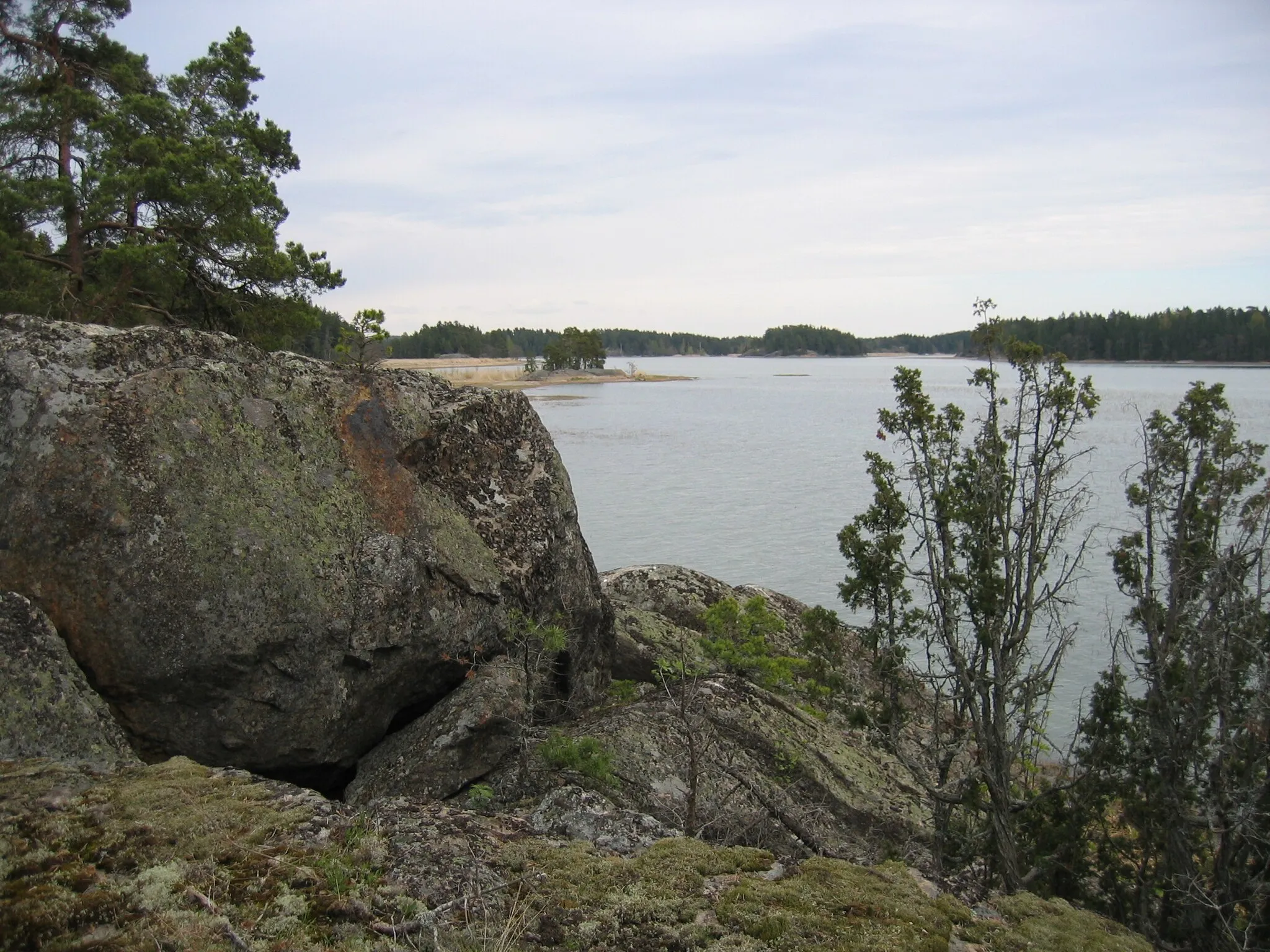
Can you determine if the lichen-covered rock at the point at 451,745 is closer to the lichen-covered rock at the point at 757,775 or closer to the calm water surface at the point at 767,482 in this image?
the lichen-covered rock at the point at 757,775

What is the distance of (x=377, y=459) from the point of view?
699 cm

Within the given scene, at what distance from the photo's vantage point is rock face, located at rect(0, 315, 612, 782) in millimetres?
5488

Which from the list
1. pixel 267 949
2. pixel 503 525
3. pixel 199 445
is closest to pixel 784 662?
pixel 503 525

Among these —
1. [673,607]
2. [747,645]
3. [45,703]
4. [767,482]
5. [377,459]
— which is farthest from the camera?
[767,482]

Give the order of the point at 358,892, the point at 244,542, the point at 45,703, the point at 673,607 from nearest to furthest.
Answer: the point at 358,892
the point at 45,703
the point at 244,542
the point at 673,607

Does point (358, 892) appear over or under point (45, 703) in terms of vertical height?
under

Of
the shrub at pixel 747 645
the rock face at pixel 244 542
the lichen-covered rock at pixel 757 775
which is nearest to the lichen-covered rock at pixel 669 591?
the shrub at pixel 747 645

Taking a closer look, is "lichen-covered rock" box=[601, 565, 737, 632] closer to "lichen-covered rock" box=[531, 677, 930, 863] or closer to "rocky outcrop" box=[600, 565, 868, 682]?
"rocky outcrop" box=[600, 565, 868, 682]

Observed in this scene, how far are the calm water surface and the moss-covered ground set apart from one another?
7367 millimetres

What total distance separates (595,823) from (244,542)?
2992 millimetres

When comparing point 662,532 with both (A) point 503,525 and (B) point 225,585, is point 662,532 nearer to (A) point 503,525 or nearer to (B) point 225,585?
(A) point 503,525

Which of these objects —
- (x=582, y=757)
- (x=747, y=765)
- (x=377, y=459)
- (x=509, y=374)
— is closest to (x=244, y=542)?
→ (x=377, y=459)

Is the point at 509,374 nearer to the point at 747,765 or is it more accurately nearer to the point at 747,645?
the point at 747,645

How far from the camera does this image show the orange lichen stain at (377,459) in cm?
679
